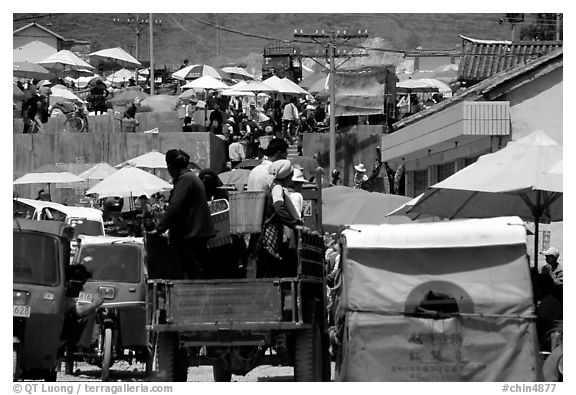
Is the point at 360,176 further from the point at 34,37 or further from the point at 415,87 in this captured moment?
the point at 34,37

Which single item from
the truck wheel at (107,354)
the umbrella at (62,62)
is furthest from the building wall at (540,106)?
the umbrella at (62,62)

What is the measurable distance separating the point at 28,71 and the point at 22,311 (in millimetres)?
35872

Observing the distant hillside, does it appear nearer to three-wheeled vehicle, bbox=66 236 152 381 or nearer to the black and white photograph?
the black and white photograph

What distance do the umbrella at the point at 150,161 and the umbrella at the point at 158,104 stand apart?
9.41 metres

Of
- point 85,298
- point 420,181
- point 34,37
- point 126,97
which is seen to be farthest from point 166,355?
point 34,37

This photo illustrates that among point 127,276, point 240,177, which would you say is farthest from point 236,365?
point 240,177

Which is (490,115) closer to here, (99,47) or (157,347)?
(157,347)

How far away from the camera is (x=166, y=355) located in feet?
40.4

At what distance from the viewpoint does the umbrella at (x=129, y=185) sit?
2859cm

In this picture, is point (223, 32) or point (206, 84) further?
point (223, 32)

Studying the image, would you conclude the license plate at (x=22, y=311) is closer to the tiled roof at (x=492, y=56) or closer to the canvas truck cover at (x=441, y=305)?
the canvas truck cover at (x=441, y=305)

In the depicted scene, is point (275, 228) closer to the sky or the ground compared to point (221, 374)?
closer to the sky

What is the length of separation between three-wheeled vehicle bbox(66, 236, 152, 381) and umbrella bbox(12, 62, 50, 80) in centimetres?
3092
